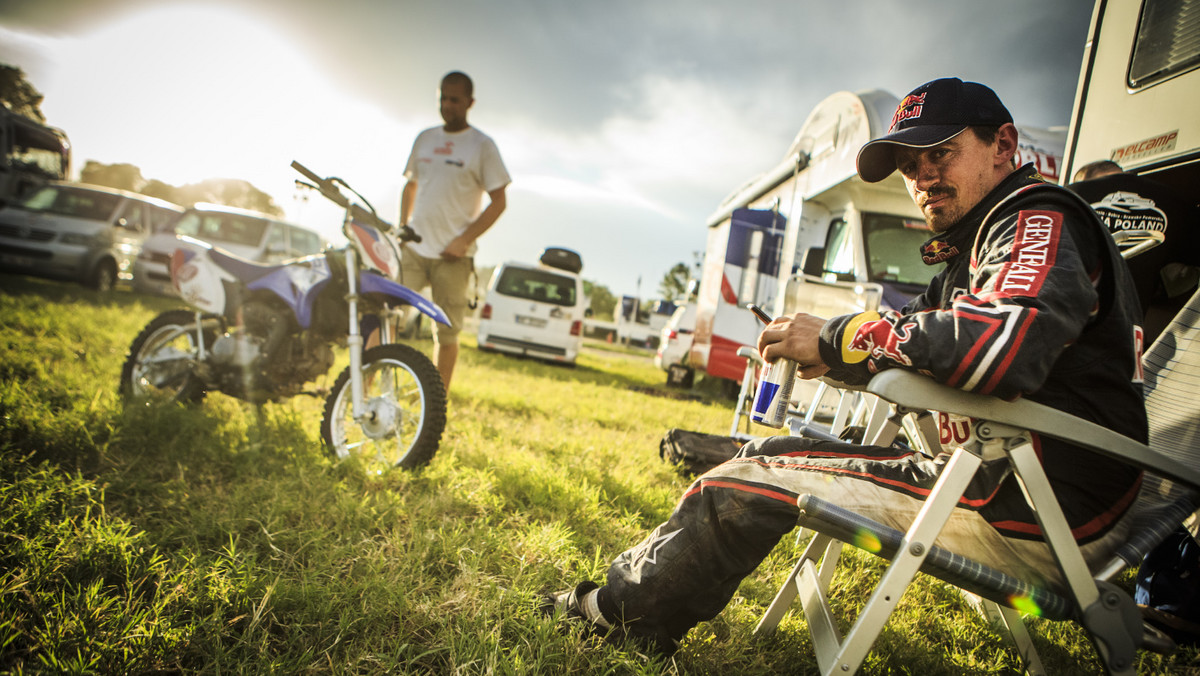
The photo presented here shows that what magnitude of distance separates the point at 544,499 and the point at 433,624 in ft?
3.32

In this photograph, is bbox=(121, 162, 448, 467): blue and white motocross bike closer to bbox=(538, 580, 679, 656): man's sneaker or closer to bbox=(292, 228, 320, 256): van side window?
bbox=(538, 580, 679, 656): man's sneaker

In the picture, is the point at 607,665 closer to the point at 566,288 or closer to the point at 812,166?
the point at 812,166

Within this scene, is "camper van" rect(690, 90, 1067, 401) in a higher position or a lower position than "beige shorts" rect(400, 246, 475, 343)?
higher

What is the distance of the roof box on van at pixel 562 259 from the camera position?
11.0 metres

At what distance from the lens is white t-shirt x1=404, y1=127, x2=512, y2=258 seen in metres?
3.82

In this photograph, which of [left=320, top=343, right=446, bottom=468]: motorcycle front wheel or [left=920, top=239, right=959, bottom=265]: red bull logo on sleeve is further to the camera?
[left=320, top=343, right=446, bottom=468]: motorcycle front wheel

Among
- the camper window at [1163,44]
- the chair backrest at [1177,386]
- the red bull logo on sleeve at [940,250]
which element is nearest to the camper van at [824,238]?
the camper window at [1163,44]

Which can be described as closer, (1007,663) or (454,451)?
(1007,663)

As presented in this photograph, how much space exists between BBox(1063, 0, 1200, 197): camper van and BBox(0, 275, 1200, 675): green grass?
2295 mm

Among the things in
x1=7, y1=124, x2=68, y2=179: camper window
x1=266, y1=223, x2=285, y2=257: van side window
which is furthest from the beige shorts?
x1=7, y1=124, x2=68, y2=179: camper window

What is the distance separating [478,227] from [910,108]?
9.69ft

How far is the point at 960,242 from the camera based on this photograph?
1.41 meters

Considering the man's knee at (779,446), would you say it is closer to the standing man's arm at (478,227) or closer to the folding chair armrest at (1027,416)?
the folding chair armrest at (1027,416)

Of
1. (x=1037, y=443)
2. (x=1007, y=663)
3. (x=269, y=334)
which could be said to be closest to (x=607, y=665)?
(x=1037, y=443)
